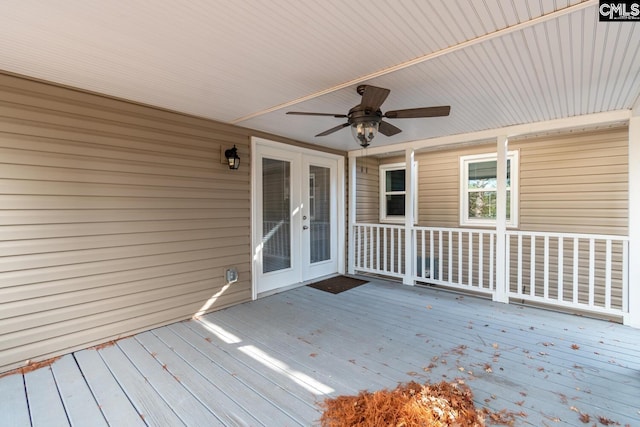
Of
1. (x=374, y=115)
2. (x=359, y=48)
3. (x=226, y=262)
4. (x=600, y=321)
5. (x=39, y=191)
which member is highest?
(x=359, y=48)

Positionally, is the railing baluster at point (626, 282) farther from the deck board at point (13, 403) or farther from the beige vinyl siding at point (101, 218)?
the deck board at point (13, 403)

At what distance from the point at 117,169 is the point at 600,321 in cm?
574

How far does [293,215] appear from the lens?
16.1 feet

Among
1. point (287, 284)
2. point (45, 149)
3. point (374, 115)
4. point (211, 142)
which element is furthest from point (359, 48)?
point (287, 284)

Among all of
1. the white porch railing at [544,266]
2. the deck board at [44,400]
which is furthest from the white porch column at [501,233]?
the deck board at [44,400]

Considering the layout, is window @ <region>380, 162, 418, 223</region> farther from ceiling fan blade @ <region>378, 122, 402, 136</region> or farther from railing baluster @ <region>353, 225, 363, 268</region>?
ceiling fan blade @ <region>378, 122, 402, 136</region>

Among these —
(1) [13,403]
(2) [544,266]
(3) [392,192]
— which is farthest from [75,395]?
(3) [392,192]

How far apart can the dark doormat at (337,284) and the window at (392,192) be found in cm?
204

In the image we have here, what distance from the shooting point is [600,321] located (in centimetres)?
350

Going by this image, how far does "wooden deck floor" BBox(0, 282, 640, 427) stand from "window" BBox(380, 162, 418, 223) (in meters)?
3.20

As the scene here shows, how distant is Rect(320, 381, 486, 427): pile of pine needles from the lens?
1.81m

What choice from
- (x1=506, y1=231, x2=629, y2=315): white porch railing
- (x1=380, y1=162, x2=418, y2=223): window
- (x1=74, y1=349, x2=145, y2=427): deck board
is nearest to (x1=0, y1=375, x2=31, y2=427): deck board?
(x1=74, y1=349, x2=145, y2=427): deck board

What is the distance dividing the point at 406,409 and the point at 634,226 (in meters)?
3.50

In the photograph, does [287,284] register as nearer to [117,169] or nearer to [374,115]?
[117,169]
